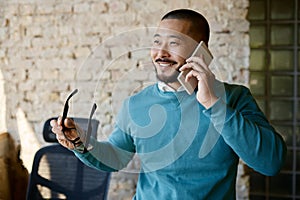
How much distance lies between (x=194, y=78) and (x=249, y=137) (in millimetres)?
198

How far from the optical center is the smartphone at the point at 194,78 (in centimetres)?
106

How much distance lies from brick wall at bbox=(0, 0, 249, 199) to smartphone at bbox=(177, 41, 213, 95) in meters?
1.55

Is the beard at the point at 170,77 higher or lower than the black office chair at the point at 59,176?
higher

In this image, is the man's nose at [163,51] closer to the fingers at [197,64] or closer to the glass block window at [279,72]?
the fingers at [197,64]

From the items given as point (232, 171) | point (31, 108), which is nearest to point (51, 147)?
point (31, 108)

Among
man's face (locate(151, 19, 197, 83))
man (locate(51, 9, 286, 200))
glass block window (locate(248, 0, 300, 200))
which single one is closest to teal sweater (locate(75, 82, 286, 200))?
man (locate(51, 9, 286, 200))

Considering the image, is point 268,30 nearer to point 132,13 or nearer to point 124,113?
point 132,13

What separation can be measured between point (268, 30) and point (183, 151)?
8.03ft

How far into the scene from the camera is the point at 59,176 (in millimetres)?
2592

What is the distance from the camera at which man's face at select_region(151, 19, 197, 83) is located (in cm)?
110

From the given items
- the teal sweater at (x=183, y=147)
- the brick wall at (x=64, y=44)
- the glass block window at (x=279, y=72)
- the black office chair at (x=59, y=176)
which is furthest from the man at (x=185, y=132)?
the glass block window at (x=279, y=72)

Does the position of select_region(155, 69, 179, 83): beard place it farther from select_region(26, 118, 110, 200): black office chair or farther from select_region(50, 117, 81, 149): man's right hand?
select_region(26, 118, 110, 200): black office chair

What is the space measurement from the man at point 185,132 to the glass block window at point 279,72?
231 centimetres

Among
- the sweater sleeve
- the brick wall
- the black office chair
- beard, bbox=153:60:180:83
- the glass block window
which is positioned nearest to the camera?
the sweater sleeve
